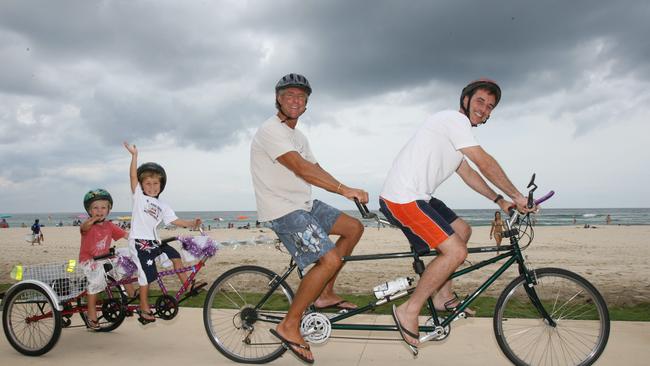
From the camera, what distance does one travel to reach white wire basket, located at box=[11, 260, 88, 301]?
472cm

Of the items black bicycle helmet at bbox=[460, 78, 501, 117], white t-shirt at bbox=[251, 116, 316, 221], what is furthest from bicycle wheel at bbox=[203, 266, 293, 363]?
black bicycle helmet at bbox=[460, 78, 501, 117]

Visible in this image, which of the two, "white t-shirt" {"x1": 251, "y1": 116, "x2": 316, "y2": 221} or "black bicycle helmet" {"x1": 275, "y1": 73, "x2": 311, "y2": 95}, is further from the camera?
"black bicycle helmet" {"x1": 275, "y1": 73, "x2": 311, "y2": 95}

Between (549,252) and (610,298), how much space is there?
13.5m

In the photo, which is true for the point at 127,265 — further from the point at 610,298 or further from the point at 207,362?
the point at 610,298

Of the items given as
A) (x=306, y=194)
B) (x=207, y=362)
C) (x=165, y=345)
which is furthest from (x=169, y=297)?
(x=306, y=194)

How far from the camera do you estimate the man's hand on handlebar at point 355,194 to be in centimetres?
336

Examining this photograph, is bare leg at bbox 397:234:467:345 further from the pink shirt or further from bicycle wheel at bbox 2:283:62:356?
bicycle wheel at bbox 2:283:62:356

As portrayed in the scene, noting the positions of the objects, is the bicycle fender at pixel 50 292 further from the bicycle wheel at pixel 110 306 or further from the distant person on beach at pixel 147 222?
the distant person on beach at pixel 147 222

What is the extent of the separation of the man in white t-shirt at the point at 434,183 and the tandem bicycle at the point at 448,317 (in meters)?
0.13

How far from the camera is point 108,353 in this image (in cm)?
438

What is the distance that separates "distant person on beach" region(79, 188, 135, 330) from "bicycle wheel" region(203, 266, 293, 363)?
1.25m

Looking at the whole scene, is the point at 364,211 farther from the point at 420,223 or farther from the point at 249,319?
the point at 249,319

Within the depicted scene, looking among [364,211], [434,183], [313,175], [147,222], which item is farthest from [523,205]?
[147,222]

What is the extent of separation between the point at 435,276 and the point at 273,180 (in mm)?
1387
